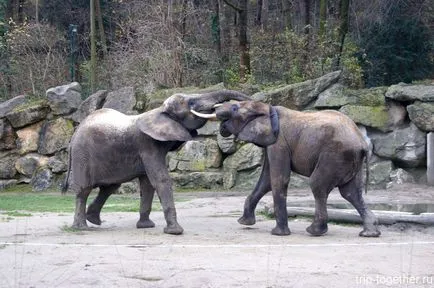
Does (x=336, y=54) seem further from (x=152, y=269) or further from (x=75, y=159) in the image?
(x=152, y=269)

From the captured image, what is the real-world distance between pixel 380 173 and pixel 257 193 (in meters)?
8.95

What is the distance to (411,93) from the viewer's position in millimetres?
21047

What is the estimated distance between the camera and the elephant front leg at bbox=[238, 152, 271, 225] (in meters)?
12.8

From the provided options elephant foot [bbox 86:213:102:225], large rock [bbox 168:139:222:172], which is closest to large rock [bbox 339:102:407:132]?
large rock [bbox 168:139:222:172]

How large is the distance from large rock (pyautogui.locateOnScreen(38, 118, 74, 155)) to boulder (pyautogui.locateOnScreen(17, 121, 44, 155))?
15 cm

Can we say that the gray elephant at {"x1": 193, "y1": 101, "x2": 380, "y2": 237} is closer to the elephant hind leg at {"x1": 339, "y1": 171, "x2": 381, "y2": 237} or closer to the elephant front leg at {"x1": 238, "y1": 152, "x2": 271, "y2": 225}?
the elephant hind leg at {"x1": 339, "y1": 171, "x2": 381, "y2": 237}

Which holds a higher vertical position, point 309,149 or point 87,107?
point 309,149

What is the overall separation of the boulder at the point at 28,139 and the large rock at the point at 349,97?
26.0ft

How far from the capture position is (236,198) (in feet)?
62.0

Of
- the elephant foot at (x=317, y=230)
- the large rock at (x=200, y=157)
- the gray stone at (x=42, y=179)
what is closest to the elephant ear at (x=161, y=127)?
the elephant foot at (x=317, y=230)

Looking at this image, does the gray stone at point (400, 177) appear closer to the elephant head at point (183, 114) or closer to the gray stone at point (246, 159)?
the gray stone at point (246, 159)

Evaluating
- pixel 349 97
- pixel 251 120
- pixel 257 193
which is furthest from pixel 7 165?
pixel 251 120

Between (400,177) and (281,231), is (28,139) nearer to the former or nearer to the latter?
(400,177)

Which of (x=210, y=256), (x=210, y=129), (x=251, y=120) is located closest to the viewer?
(x=210, y=256)
